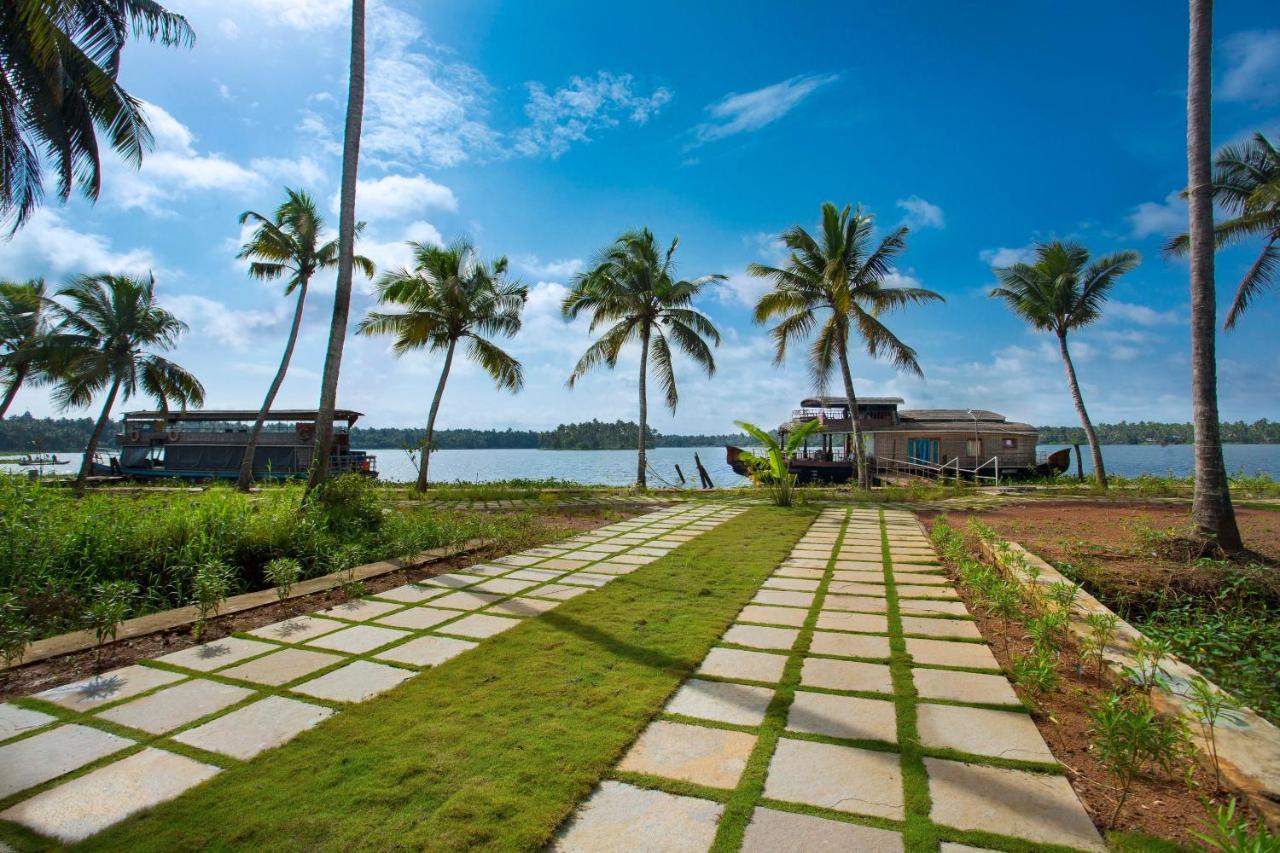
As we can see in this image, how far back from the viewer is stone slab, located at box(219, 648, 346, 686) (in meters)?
3.05

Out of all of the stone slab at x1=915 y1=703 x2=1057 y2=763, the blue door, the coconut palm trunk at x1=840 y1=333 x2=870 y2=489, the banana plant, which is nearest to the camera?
the stone slab at x1=915 y1=703 x2=1057 y2=763

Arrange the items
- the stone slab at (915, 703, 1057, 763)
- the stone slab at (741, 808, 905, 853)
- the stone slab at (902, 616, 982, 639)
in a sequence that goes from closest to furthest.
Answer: the stone slab at (741, 808, 905, 853)
the stone slab at (915, 703, 1057, 763)
the stone slab at (902, 616, 982, 639)

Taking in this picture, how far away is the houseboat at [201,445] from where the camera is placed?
24484 mm

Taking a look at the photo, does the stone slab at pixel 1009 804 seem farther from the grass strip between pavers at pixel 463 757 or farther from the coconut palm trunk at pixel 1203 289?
the coconut palm trunk at pixel 1203 289

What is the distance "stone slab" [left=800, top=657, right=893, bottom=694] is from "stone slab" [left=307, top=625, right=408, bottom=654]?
258cm

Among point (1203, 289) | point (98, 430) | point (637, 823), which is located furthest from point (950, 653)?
point (98, 430)

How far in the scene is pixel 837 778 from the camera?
2.13m

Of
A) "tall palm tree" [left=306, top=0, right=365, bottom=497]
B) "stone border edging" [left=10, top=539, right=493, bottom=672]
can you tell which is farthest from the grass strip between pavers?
"tall palm tree" [left=306, top=0, right=365, bottom=497]

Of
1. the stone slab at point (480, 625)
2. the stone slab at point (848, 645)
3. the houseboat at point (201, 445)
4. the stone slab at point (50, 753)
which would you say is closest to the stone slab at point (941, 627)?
the stone slab at point (848, 645)

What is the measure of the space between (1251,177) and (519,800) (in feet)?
71.3

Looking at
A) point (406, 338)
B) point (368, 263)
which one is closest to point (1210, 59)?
point (406, 338)

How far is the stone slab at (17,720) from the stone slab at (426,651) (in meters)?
1.41

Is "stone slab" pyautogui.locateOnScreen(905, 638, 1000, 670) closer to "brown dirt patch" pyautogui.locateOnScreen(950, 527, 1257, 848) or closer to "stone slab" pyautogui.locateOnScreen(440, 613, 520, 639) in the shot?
"brown dirt patch" pyautogui.locateOnScreen(950, 527, 1257, 848)

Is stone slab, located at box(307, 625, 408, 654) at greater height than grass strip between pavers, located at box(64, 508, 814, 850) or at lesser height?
lesser
